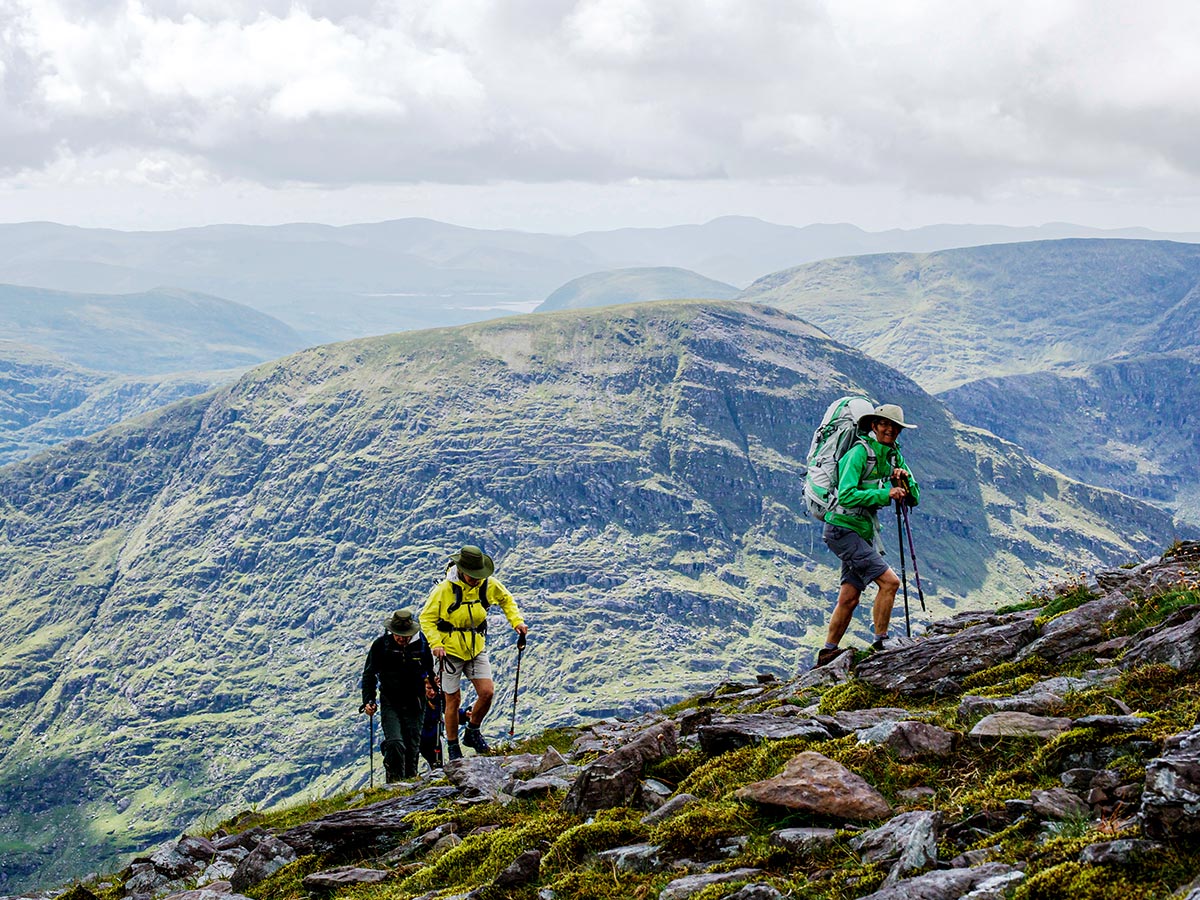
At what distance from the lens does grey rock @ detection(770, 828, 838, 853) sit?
1037cm

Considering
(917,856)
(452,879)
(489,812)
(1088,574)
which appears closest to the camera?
(917,856)

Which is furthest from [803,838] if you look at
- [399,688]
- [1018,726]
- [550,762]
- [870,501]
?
[399,688]

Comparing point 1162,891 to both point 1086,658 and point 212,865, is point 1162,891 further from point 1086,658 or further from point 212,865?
point 212,865

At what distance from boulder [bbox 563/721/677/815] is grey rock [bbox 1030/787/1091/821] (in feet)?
18.2

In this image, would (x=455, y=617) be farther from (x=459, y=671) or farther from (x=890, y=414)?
(x=890, y=414)

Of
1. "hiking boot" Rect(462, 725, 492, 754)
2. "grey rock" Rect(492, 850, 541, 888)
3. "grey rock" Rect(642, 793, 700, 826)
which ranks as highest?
"grey rock" Rect(642, 793, 700, 826)

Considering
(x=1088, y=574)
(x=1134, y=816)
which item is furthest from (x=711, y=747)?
(x=1088, y=574)

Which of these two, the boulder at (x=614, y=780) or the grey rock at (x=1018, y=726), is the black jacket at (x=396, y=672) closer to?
the boulder at (x=614, y=780)

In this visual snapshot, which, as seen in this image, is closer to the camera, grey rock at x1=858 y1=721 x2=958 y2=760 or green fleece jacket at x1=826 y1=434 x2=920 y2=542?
grey rock at x1=858 y1=721 x2=958 y2=760

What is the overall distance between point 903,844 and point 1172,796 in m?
2.41

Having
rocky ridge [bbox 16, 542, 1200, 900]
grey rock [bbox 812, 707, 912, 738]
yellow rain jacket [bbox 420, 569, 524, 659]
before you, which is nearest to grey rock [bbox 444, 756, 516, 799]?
rocky ridge [bbox 16, 542, 1200, 900]

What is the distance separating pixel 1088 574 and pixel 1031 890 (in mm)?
14631

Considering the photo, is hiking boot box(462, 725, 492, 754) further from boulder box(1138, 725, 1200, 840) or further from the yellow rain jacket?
boulder box(1138, 725, 1200, 840)

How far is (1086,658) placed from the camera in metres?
15.2
